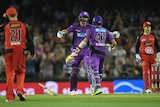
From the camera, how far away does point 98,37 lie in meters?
13.3

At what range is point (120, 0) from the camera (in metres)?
28.1

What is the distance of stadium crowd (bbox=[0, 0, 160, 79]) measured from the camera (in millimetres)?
21516

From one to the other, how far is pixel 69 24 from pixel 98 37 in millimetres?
12339

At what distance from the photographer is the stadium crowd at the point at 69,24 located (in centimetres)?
2152

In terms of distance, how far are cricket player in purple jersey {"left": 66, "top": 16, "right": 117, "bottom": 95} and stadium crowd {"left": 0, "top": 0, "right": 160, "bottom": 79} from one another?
7446mm

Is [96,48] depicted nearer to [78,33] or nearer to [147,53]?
[78,33]

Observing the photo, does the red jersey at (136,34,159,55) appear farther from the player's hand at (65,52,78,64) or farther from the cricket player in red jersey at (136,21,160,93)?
the player's hand at (65,52,78,64)

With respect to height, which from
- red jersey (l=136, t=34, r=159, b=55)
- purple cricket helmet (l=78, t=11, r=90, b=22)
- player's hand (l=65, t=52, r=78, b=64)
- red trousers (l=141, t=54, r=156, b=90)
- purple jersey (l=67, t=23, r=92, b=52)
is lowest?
red trousers (l=141, t=54, r=156, b=90)

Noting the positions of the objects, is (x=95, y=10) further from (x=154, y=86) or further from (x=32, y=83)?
(x=154, y=86)

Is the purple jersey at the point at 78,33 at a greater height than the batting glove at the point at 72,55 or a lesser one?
greater

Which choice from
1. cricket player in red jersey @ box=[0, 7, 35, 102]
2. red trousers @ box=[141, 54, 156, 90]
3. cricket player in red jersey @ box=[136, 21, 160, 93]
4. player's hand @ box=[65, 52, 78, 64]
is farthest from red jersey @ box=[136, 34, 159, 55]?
cricket player in red jersey @ box=[0, 7, 35, 102]

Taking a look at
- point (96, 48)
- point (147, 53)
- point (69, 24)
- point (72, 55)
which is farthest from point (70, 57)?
point (69, 24)

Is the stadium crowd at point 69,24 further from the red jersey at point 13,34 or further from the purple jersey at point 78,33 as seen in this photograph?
the red jersey at point 13,34

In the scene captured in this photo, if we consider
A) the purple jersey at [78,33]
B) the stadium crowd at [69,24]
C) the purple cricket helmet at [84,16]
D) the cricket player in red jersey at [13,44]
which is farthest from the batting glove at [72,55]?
the stadium crowd at [69,24]
